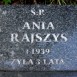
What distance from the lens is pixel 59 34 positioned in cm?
229

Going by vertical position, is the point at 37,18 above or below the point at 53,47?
above

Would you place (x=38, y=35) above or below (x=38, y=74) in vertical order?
above

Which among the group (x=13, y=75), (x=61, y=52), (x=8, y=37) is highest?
(x=8, y=37)

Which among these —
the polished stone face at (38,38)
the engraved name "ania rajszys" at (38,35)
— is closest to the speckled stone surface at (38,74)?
the polished stone face at (38,38)

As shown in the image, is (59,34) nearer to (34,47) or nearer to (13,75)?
(34,47)

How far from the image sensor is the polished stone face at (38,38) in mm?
2254

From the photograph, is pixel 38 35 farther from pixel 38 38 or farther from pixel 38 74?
pixel 38 74

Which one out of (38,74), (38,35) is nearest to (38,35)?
(38,35)

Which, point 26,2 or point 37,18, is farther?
point 26,2

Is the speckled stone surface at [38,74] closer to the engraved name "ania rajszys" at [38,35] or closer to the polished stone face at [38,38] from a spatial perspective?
the polished stone face at [38,38]

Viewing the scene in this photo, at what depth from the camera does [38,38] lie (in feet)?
7.50

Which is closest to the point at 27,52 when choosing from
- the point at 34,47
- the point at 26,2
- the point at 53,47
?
the point at 34,47

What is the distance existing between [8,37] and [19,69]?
31 cm

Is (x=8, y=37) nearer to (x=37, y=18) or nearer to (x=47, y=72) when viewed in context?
(x=37, y=18)
